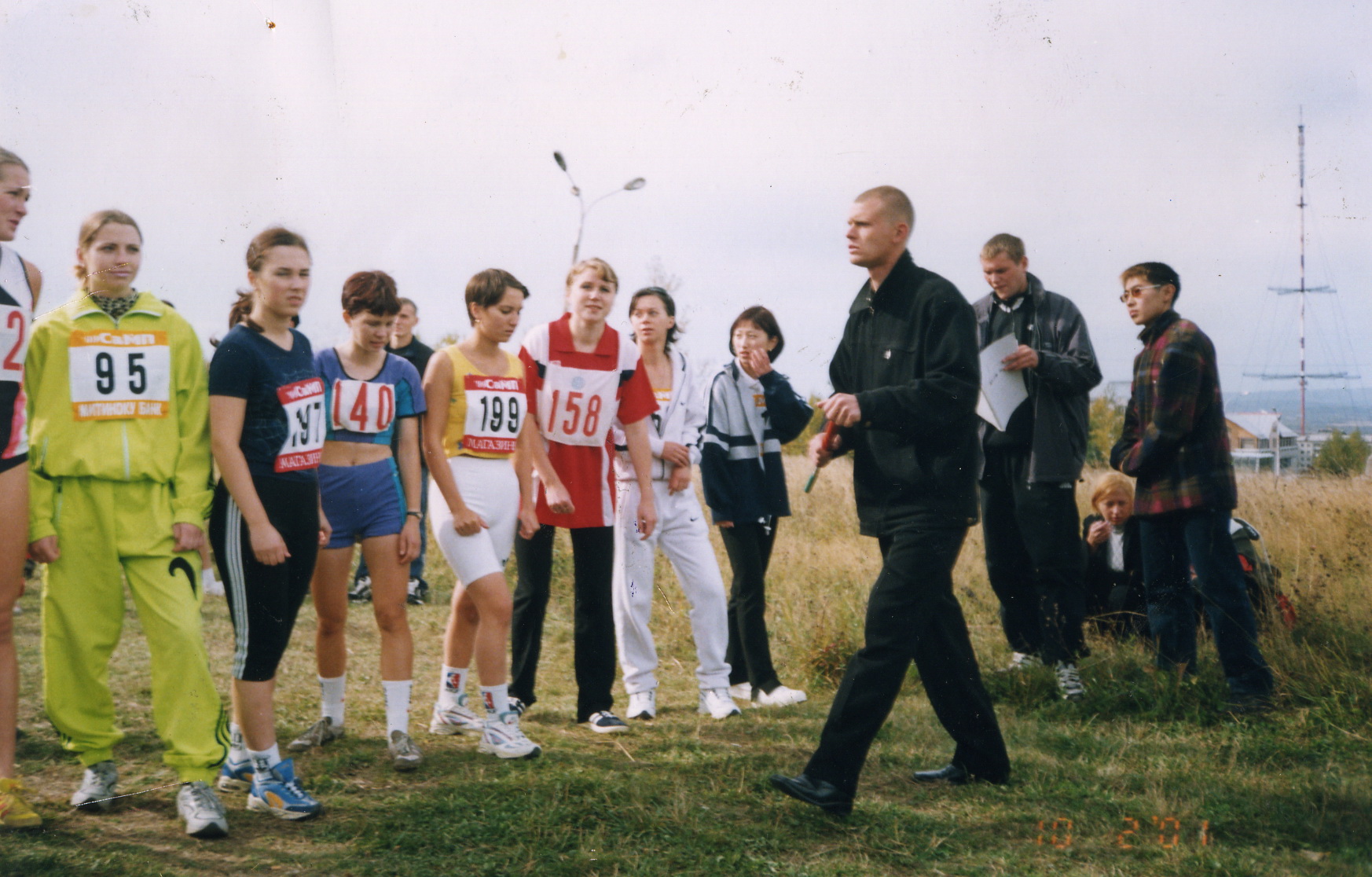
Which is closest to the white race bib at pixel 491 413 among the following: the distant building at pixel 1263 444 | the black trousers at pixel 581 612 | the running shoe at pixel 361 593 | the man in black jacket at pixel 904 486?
the black trousers at pixel 581 612

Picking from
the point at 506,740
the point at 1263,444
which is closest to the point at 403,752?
the point at 506,740

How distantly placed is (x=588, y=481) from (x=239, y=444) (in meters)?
1.69

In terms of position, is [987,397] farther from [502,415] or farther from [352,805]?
[352,805]

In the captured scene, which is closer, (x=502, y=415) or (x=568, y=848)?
(x=568, y=848)

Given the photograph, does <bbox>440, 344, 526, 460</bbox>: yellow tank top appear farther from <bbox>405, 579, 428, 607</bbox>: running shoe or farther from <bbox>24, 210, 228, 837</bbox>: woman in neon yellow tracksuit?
<bbox>405, 579, 428, 607</bbox>: running shoe

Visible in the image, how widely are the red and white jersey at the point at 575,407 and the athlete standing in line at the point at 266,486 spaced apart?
4.26 ft

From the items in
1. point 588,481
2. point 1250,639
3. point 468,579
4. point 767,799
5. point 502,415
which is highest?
point 502,415

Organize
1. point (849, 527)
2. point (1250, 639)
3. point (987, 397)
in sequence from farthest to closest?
point (849, 527), point (987, 397), point (1250, 639)

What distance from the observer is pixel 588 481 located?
193 inches

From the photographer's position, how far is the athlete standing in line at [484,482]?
429 centimetres

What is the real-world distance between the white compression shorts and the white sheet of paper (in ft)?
7.43

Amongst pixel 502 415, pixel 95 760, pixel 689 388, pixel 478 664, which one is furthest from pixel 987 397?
pixel 95 760

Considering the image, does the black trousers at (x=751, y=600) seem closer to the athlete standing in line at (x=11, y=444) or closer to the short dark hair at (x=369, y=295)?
the short dark hair at (x=369, y=295)

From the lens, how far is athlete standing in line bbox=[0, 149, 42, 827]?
131 inches
